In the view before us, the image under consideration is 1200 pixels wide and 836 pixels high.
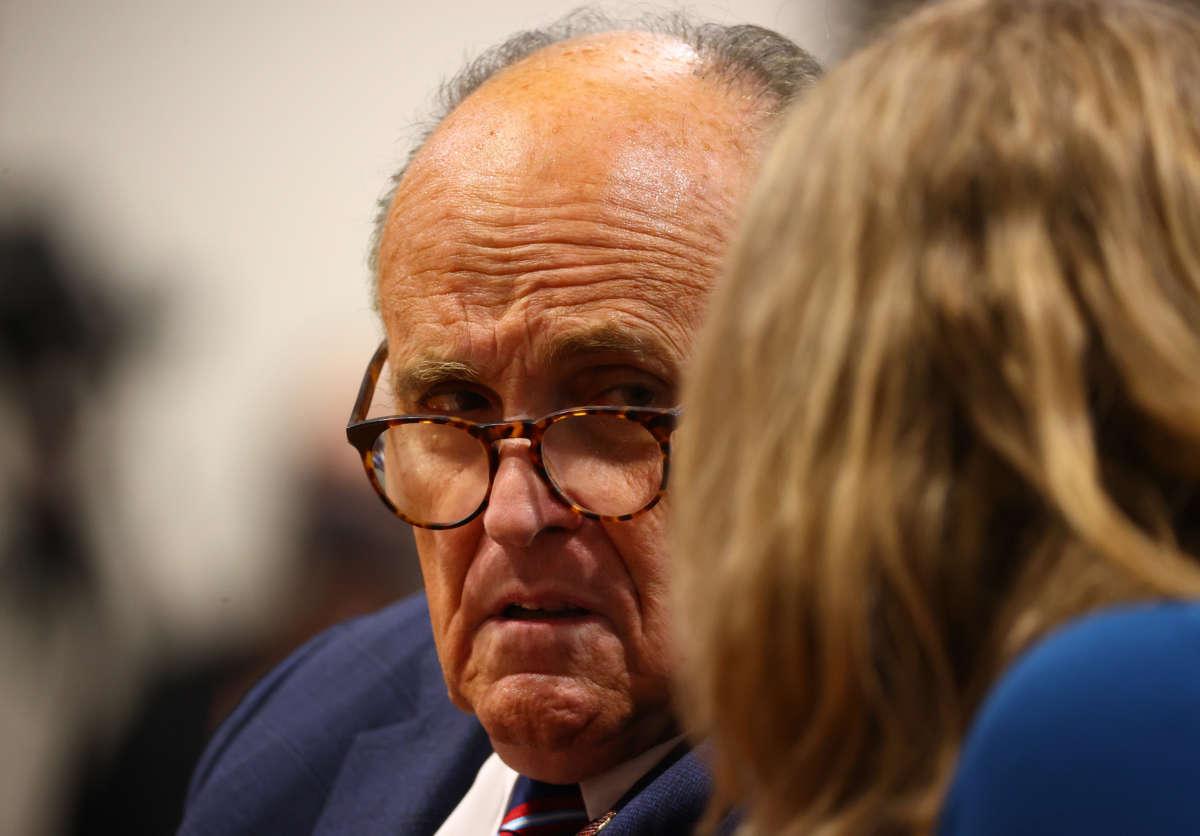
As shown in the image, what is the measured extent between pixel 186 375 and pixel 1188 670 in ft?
8.76

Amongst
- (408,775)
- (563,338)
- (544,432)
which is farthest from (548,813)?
(563,338)

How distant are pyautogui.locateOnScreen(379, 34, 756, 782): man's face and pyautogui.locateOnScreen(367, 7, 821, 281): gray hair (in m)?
0.07

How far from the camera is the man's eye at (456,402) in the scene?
144 cm

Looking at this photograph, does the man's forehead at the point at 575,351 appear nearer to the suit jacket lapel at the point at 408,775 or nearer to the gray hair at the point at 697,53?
the gray hair at the point at 697,53

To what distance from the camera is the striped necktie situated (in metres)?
1.45

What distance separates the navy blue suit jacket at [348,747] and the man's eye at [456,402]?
531mm

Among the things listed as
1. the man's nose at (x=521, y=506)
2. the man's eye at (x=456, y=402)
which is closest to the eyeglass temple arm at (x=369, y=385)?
the man's eye at (x=456, y=402)

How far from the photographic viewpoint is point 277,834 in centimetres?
175

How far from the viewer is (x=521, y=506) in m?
1.33

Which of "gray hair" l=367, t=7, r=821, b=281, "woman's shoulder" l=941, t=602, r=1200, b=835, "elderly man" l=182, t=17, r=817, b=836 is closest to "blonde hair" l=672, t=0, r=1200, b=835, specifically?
"woman's shoulder" l=941, t=602, r=1200, b=835

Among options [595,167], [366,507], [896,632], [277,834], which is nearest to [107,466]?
[366,507]

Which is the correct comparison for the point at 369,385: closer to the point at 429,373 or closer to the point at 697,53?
the point at 429,373

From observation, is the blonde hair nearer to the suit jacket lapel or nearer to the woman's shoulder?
the woman's shoulder

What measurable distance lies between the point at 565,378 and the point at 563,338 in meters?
0.05
